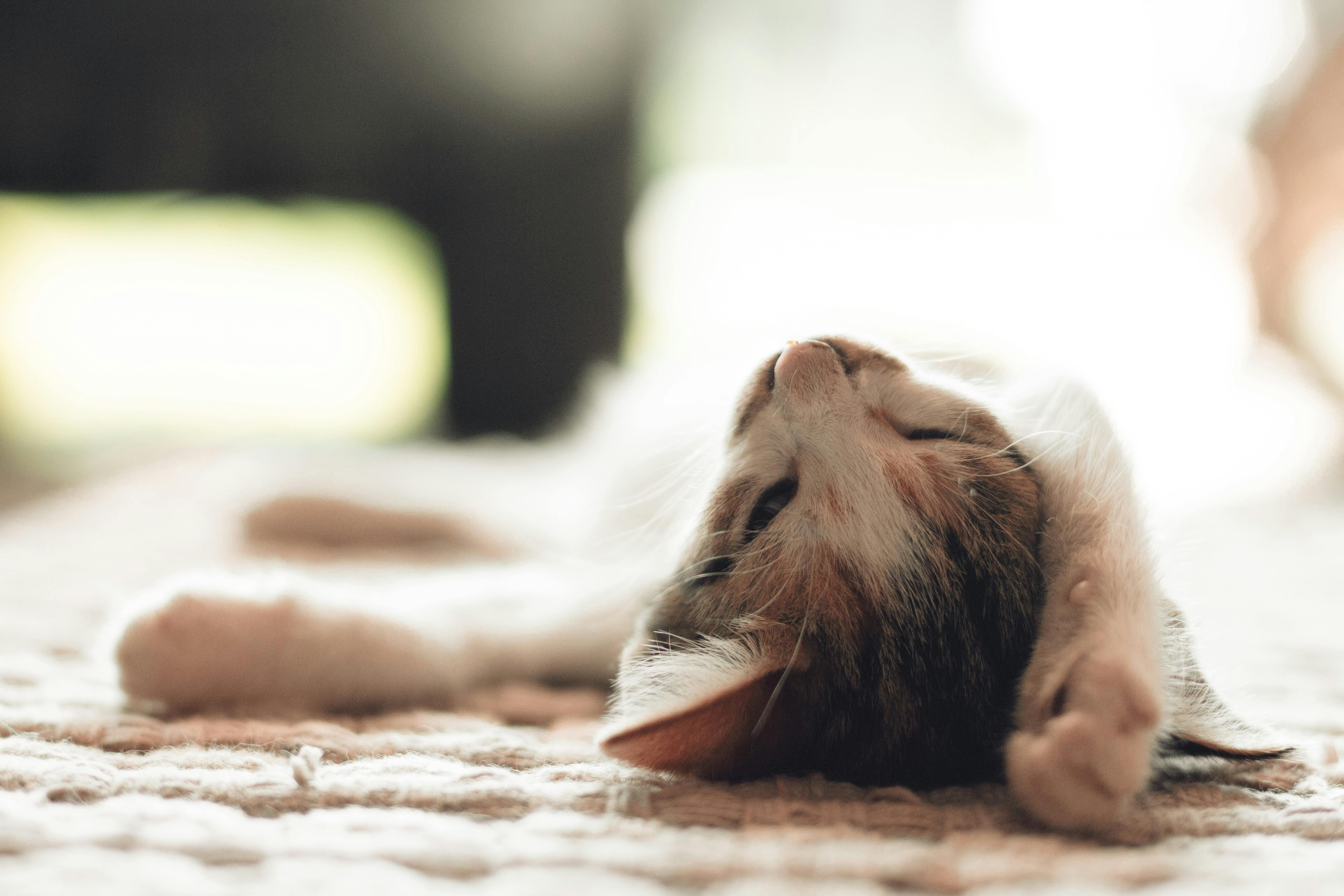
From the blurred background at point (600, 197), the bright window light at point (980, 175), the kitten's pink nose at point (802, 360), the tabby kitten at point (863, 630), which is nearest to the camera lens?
the tabby kitten at point (863, 630)

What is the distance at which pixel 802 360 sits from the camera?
0.88 metres

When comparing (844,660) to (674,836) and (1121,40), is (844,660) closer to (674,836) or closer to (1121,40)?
(674,836)

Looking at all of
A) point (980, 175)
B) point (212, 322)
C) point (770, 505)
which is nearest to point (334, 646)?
point (770, 505)

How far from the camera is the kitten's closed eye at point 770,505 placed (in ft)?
2.69

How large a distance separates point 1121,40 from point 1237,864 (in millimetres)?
3494

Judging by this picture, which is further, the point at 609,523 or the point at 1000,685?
the point at 609,523

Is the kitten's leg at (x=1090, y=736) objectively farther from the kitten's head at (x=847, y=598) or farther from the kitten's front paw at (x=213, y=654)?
the kitten's front paw at (x=213, y=654)

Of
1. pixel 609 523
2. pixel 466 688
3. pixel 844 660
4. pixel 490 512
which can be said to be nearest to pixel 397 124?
pixel 490 512

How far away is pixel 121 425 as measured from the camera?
3.19 m

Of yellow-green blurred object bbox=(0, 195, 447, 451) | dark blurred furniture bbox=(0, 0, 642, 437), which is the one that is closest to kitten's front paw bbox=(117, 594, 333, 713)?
yellow-green blurred object bbox=(0, 195, 447, 451)

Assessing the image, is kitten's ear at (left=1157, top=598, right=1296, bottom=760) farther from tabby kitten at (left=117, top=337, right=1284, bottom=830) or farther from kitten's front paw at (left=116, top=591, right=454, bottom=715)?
kitten's front paw at (left=116, top=591, right=454, bottom=715)

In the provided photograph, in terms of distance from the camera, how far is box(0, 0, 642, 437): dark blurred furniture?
310cm

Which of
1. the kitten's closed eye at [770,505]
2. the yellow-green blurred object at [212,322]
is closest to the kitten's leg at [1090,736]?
the kitten's closed eye at [770,505]

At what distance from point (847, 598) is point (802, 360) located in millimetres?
257
